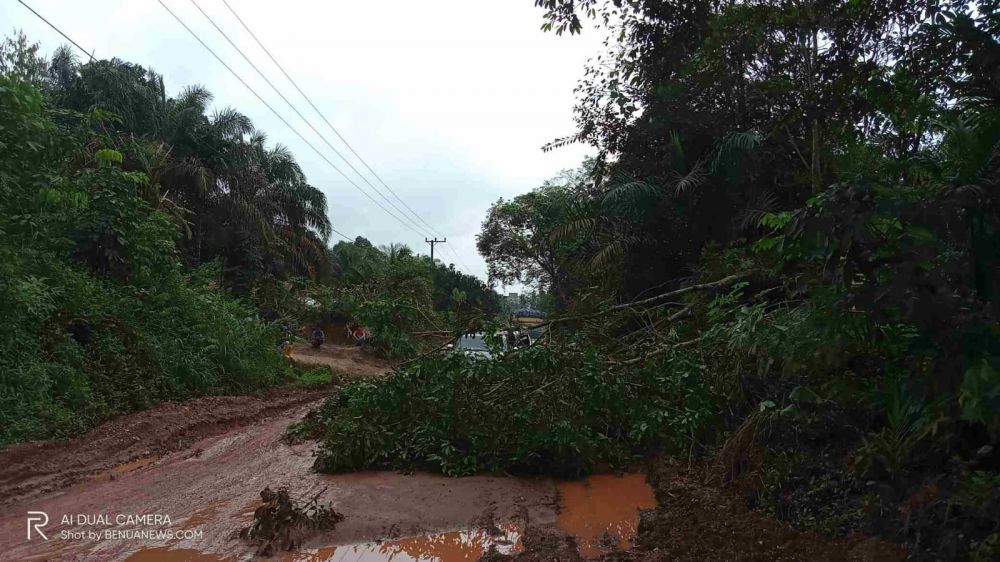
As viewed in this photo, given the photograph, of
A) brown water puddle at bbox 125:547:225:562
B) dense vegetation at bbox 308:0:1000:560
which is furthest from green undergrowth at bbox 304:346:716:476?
brown water puddle at bbox 125:547:225:562

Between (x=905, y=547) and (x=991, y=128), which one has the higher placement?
(x=991, y=128)

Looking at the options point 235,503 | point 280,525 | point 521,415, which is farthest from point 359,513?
point 521,415

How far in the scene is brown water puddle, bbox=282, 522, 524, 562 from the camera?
4094 mm

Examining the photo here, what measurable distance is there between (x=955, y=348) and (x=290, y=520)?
4.00 m

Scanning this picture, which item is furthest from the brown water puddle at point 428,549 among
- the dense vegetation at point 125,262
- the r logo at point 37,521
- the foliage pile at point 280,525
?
the dense vegetation at point 125,262

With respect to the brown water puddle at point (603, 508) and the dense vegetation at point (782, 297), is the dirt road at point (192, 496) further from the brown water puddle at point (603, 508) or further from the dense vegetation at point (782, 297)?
the dense vegetation at point (782, 297)

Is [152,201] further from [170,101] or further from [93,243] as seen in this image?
[170,101]

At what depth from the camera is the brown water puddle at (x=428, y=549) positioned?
4.09 m

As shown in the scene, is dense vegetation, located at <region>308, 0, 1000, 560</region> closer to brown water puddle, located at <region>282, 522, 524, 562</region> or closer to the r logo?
brown water puddle, located at <region>282, 522, 524, 562</region>

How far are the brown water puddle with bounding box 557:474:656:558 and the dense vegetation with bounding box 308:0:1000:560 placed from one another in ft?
0.91

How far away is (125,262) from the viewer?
11078mm

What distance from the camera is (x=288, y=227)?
924 inches

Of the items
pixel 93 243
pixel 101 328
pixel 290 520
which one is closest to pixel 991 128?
pixel 290 520

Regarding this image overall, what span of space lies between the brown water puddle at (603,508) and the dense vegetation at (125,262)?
2.78m
